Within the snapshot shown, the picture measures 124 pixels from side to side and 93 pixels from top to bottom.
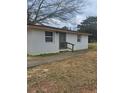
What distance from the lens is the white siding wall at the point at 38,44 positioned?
1717 millimetres

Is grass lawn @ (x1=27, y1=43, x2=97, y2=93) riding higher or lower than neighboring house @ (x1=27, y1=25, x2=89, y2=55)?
lower

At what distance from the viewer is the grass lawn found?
1.63 metres

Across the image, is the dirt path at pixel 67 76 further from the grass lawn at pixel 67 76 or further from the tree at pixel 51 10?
→ the tree at pixel 51 10

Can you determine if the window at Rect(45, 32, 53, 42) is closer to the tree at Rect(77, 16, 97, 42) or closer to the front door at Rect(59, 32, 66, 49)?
the front door at Rect(59, 32, 66, 49)

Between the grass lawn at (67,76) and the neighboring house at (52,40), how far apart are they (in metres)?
0.09

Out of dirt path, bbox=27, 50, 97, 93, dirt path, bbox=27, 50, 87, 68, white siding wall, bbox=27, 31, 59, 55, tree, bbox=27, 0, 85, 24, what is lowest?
dirt path, bbox=27, 50, 97, 93

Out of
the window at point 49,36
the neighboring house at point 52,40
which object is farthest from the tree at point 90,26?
the window at point 49,36

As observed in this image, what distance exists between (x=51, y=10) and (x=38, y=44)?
0.25 metres

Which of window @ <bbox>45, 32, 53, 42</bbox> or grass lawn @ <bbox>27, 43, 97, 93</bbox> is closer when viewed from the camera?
grass lawn @ <bbox>27, 43, 97, 93</bbox>

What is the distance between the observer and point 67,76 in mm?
1659

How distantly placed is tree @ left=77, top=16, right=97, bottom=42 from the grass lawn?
2.1 inches

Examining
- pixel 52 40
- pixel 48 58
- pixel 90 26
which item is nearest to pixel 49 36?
pixel 52 40

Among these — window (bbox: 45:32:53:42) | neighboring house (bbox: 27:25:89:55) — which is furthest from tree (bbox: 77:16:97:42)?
window (bbox: 45:32:53:42)
